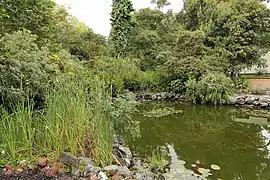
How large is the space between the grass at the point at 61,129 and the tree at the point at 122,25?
36.5ft

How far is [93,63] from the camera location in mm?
11398

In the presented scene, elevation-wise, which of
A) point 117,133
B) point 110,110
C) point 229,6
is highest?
point 229,6

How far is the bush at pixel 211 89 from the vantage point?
32.4 ft

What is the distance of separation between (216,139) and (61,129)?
12.4 ft

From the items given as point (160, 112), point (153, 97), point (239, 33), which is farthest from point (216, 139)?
point (239, 33)

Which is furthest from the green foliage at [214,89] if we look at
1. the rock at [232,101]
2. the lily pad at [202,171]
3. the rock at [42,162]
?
the rock at [42,162]

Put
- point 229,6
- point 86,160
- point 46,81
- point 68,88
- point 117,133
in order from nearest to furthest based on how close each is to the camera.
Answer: point 86,160 → point 68,88 → point 46,81 → point 117,133 → point 229,6

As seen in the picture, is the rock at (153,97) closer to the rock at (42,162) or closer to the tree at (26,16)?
the tree at (26,16)

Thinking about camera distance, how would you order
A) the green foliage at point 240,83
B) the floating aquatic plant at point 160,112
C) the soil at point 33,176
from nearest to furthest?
the soil at point 33,176
the floating aquatic plant at point 160,112
the green foliage at point 240,83

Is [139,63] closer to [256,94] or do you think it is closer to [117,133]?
[256,94]

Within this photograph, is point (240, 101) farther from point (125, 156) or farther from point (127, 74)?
point (125, 156)

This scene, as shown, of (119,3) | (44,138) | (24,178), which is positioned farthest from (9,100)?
(119,3)

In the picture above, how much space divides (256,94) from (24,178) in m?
10.5

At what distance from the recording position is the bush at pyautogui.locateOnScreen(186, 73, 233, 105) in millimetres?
9867
